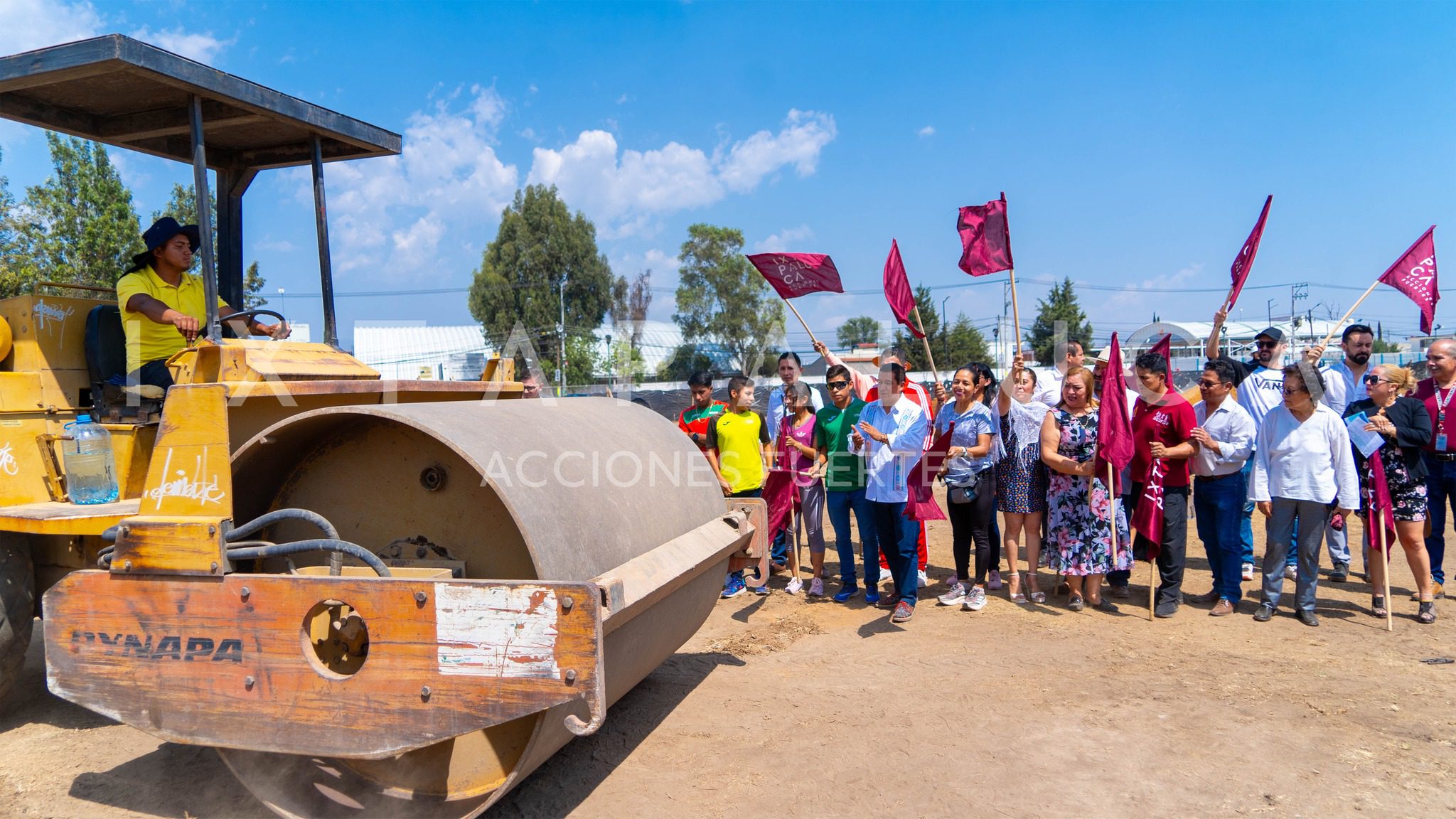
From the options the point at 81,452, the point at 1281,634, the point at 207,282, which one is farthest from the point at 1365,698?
the point at 81,452

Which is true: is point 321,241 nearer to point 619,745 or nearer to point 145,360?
point 145,360

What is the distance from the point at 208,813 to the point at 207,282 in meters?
2.21

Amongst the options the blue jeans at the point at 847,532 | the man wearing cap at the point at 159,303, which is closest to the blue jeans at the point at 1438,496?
the blue jeans at the point at 847,532

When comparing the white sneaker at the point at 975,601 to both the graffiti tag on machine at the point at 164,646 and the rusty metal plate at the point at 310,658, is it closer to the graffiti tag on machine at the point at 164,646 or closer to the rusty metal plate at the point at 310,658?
the rusty metal plate at the point at 310,658

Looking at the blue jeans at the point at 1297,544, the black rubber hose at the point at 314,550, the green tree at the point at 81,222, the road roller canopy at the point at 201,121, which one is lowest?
the blue jeans at the point at 1297,544

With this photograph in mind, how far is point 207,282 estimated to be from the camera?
3.88 meters

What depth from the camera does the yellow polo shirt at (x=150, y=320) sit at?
171 inches

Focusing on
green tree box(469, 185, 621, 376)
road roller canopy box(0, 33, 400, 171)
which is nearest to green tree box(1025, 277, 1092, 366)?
green tree box(469, 185, 621, 376)

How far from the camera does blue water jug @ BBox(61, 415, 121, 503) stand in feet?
13.2

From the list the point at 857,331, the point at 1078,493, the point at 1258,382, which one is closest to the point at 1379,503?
the point at 1258,382

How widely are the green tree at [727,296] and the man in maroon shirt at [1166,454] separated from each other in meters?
40.1

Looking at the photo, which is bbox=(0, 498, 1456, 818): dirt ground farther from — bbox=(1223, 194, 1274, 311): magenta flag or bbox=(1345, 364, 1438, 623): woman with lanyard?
bbox=(1223, 194, 1274, 311): magenta flag

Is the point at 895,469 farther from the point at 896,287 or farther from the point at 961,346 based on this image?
the point at 961,346

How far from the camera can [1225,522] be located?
6.18 metres
